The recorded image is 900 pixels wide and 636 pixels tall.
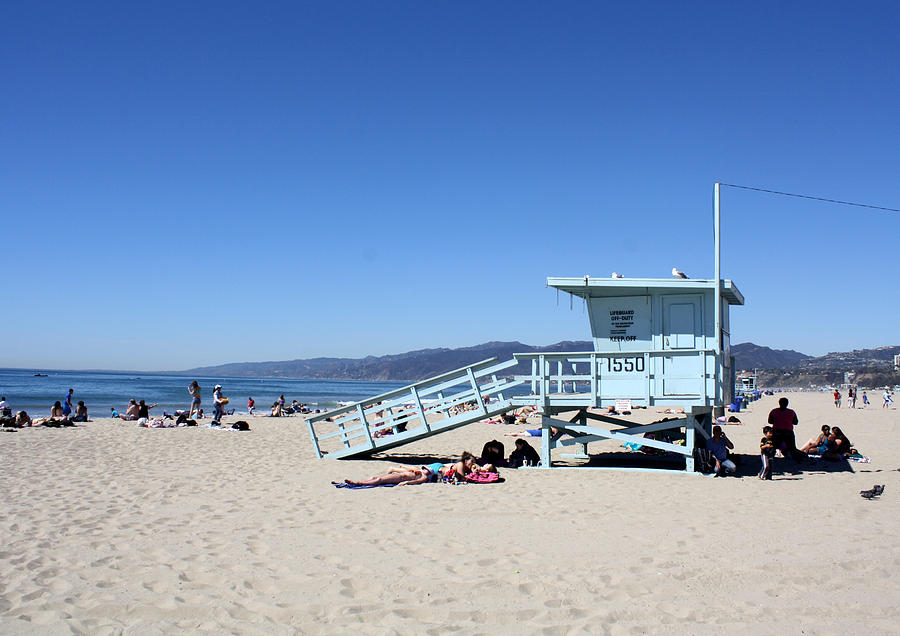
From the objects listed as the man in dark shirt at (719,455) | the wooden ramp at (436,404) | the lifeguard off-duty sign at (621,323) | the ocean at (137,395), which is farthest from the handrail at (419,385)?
the ocean at (137,395)

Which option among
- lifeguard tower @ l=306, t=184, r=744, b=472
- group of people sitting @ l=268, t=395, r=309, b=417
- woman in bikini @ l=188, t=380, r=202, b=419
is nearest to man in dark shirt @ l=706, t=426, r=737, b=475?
lifeguard tower @ l=306, t=184, r=744, b=472

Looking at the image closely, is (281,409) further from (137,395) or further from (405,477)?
(137,395)

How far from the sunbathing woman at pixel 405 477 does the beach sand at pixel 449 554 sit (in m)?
0.30

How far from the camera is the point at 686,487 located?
988 cm

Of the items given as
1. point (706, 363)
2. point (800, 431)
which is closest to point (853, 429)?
point (800, 431)

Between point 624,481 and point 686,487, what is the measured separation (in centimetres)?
94

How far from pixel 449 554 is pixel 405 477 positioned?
409 centimetres

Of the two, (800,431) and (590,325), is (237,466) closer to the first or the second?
(590,325)

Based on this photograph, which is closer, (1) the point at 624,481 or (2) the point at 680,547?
(2) the point at 680,547

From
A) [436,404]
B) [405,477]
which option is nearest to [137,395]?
[436,404]

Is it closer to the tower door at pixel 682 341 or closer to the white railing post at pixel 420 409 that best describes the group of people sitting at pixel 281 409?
the white railing post at pixel 420 409

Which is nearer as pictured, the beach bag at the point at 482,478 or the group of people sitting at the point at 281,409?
the beach bag at the point at 482,478

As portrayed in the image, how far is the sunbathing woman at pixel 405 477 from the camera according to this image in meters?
10.0

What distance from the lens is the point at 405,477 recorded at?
10.2 m
